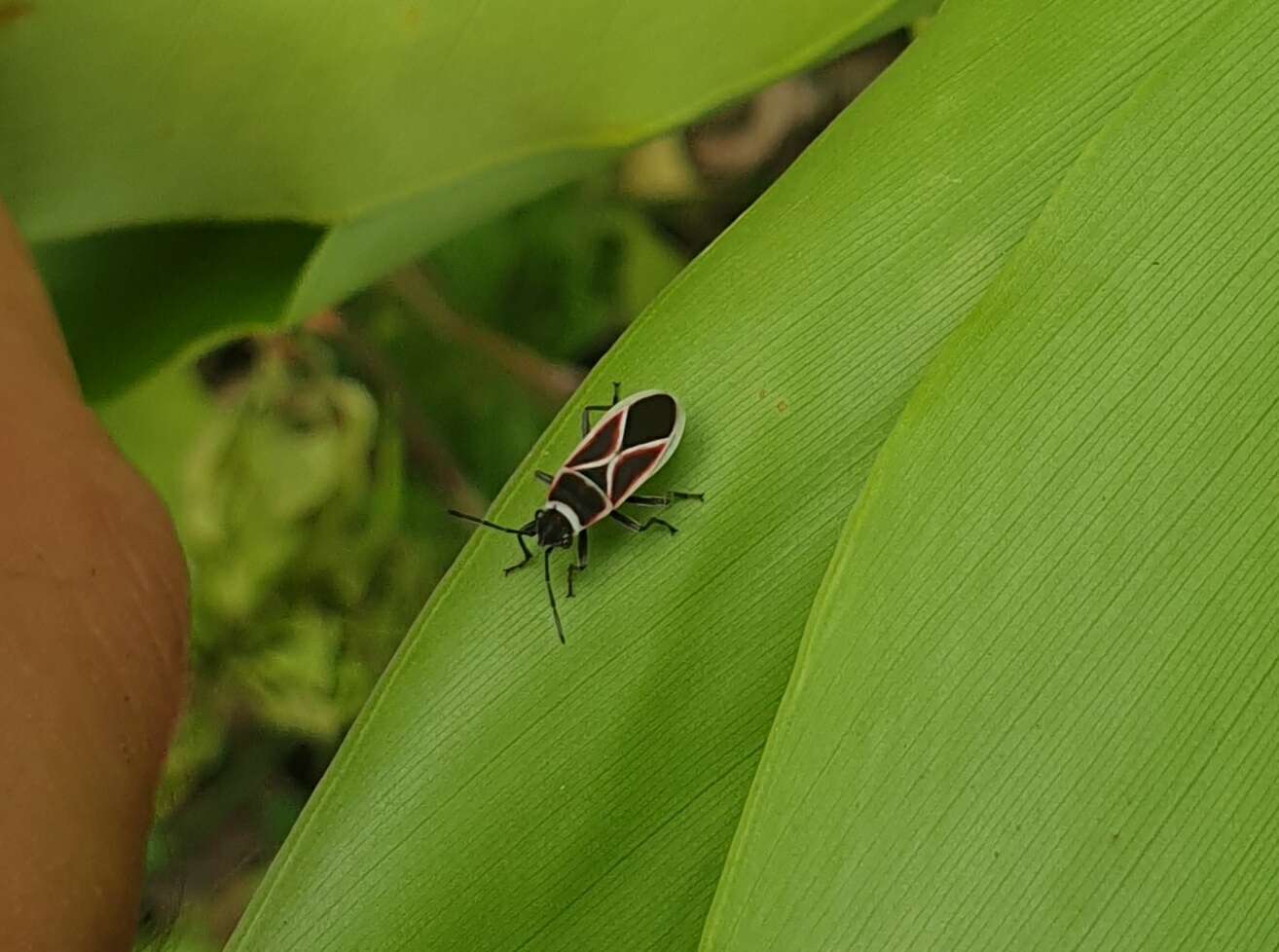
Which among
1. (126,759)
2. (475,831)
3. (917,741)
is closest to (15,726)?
(126,759)

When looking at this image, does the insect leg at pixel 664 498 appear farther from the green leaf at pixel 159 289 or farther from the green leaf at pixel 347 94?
the green leaf at pixel 159 289

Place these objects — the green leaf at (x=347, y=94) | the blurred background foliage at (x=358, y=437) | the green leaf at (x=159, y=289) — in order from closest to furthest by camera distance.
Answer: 1. the green leaf at (x=347, y=94)
2. the green leaf at (x=159, y=289)
3. the blurred background foliage at (x=358, y=437)

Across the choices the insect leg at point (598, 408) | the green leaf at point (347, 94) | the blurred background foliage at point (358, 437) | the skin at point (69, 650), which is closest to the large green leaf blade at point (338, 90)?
the green leaf at point (347, 94)

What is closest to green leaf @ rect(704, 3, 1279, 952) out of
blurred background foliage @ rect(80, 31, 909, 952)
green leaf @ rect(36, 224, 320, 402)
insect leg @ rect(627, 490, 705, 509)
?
insect leg @ rect(627, 490, 705, 509)

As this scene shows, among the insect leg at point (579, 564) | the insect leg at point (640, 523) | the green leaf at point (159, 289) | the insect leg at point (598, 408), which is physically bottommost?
the green leaf at point (159, 289)

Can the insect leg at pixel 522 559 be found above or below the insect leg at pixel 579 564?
below

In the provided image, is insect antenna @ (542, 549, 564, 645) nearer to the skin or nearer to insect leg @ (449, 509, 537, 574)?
insect leg @ (449, 509, 537, 574)
